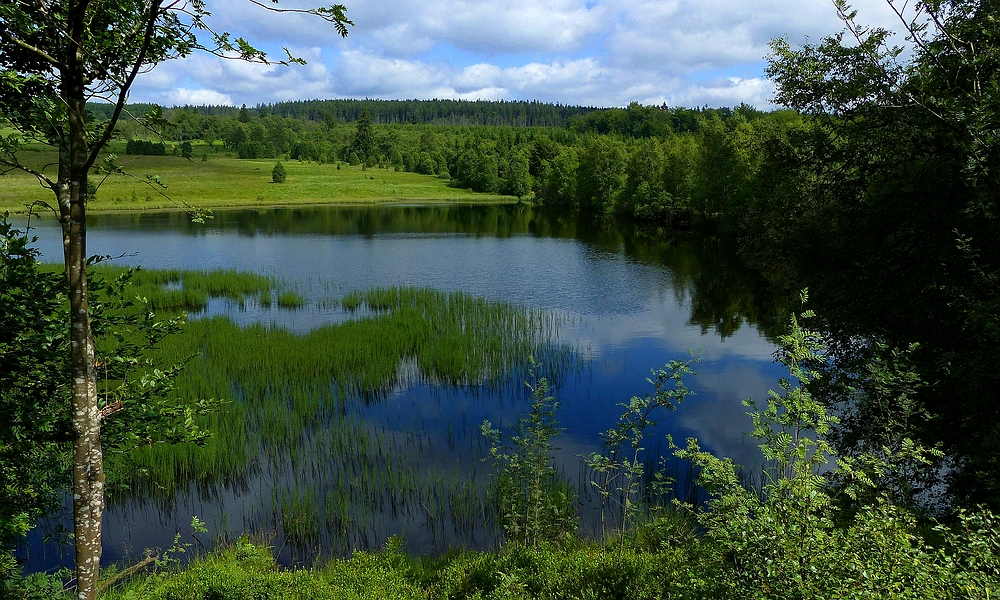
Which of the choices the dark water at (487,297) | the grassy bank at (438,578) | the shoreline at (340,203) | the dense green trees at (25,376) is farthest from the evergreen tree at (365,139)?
the dense green trees at (25,376)

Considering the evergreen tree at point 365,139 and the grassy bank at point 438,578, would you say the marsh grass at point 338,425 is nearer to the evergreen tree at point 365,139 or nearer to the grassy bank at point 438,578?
the grassy bank at point 438,578

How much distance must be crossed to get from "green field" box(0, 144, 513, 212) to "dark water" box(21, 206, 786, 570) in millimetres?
17850

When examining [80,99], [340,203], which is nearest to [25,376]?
[80,99]

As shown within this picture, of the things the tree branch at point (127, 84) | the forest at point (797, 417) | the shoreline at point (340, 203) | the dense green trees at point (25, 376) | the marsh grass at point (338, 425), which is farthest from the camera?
the shoreline at point (340, 203)

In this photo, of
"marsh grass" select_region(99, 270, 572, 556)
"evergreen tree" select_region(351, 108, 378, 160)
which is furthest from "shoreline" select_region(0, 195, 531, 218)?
"marsh grass" select_region(99, 270, 572, 556)

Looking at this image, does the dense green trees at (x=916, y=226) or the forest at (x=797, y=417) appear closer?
the forest at (x=797, y=417)

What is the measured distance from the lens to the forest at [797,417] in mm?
4934

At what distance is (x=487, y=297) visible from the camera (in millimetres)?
28281

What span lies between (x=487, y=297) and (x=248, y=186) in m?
82.0

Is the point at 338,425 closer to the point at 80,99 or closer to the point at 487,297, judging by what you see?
the point at 80,99

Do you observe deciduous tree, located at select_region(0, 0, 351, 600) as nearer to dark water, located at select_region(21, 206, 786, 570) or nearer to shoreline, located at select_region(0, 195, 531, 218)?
dark water, located at select_region(21, 206, 786, 570)

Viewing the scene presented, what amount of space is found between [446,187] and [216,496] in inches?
4381

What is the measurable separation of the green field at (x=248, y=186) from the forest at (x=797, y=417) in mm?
74109

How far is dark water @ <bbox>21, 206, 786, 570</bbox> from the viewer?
10.6 meters
